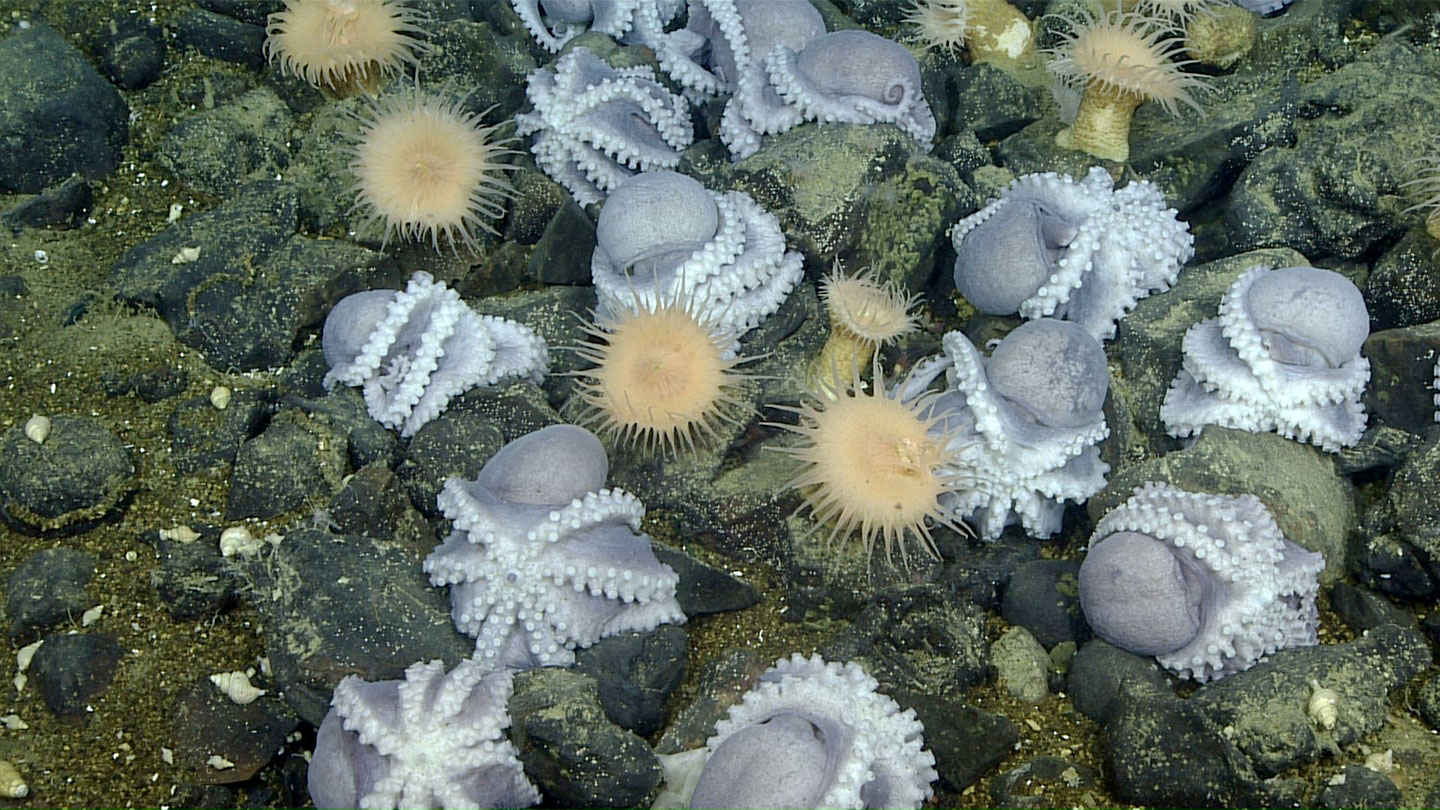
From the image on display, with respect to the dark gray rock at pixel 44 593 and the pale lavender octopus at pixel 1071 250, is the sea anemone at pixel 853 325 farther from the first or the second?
the dark gray rock at pixel 44 593

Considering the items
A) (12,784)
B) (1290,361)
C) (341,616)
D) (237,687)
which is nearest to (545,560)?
(341,616)

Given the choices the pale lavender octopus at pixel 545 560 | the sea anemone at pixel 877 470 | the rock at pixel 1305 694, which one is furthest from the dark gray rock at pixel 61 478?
the rock at pixel 1305 694

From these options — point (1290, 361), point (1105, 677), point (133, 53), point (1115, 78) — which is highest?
point (1115, 78)

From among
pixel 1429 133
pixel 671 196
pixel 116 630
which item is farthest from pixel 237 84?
pixel 1429 133

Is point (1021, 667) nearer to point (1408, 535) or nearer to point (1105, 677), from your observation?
point (1105, 677)

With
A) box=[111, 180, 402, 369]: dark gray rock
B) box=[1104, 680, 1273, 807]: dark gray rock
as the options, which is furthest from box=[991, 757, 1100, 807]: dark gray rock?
box=[111, 180, 402, 369]: dark gray rock
